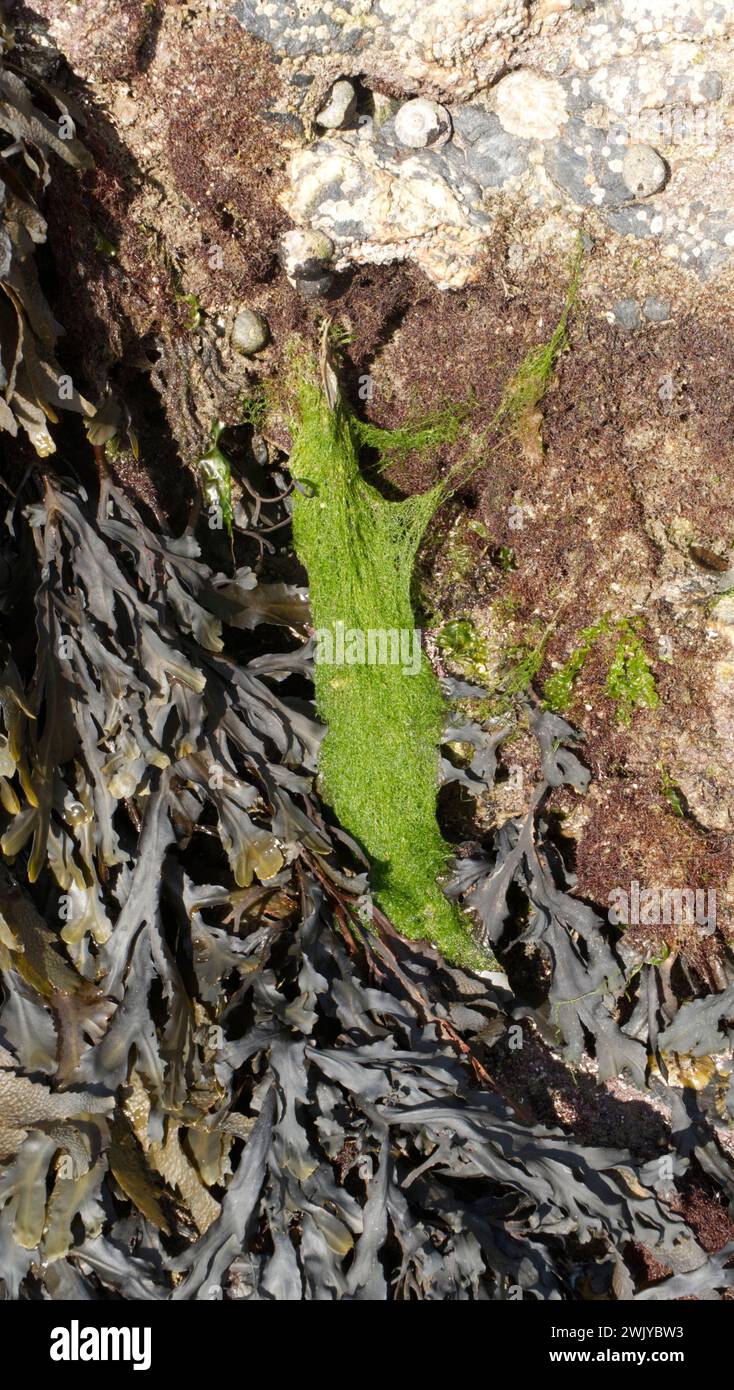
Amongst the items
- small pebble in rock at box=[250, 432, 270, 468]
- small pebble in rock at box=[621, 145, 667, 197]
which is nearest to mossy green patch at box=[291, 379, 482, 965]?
small pebble in rock at box=[250, 432, 270, 468]

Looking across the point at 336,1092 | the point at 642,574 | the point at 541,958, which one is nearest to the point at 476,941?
the point at 541,958

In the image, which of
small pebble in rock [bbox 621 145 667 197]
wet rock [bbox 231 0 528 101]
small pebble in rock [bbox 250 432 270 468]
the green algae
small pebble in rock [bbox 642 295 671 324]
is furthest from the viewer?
small pebble in rock [bbox 250 432 270 468]

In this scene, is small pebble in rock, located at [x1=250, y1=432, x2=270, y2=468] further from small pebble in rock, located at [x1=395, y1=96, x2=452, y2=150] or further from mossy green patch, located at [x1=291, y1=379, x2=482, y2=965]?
small pebble in rock, located at [x1=395, y1=96, x2=452, y2=150]

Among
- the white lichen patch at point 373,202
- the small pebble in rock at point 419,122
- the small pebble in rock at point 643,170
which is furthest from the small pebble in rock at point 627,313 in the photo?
the small pebble in rock at point 419,122

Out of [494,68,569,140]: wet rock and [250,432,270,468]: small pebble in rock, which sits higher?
[494,68,569,140]: wet rock

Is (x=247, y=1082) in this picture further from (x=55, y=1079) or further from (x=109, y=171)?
(x=109, y=171)

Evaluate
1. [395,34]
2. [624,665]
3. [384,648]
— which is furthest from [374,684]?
[395,34]
